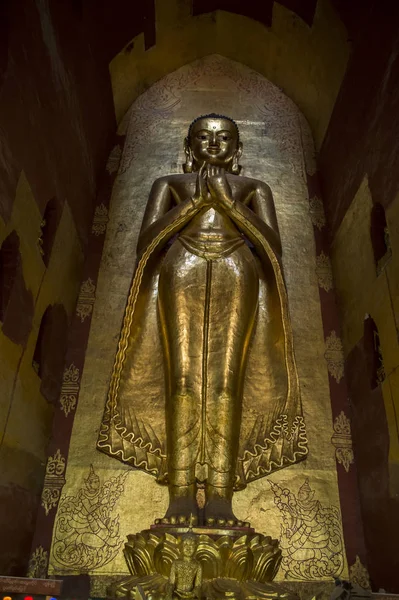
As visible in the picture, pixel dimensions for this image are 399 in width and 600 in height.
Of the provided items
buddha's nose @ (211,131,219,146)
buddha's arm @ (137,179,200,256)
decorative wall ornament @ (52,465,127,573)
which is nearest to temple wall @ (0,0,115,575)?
decorative wall ornament @ (52,465,127,573)

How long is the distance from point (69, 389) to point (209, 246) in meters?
1.50

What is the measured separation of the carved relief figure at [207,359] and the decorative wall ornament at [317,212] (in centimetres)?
96

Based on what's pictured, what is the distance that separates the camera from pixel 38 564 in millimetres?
3543

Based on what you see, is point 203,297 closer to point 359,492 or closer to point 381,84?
point 359,492

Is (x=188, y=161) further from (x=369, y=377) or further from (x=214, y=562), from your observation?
(x=214, y=562)

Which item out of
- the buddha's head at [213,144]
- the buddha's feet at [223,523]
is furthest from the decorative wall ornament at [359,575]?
the buddha's head at [213,144]

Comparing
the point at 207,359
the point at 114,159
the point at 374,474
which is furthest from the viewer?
the point at 114,159

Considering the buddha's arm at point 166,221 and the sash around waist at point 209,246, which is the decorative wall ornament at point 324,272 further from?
the buddha's arm at point 166,221

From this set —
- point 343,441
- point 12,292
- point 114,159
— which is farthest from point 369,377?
point 114,159

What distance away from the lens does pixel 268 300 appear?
4.13m

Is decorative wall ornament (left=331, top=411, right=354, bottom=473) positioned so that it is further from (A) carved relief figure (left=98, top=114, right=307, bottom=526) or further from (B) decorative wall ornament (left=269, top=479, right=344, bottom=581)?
(A) carved relief figure (left=98, top=114, right=307, bottom=526)

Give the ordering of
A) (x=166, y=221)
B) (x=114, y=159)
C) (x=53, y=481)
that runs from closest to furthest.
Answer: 1. (x=53, y=481)
2. (x=166, y=221)
3. (x=114, y=159)

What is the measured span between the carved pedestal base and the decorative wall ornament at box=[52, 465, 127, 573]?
624 millimetres

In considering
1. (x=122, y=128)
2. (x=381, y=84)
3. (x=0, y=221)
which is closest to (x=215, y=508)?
(x=0, y=221)
